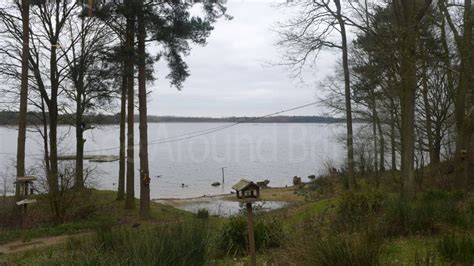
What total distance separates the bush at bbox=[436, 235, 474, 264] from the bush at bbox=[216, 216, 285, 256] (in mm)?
2592

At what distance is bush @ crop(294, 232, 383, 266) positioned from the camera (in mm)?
4199

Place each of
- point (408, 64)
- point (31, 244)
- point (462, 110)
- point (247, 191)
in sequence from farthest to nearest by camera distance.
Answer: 1. point (462, 110)
2. point (31, 244)
3. point (408, 64)
4. point (247, 191)

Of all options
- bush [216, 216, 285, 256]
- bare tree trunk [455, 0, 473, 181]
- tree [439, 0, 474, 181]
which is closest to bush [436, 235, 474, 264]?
bush [216, 216, 285, 256]

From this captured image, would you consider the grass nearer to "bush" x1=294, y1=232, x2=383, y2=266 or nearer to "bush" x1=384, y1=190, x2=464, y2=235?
"bush" x1=384, y1=190, x2=464, y2=235

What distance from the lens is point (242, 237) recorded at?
7434 millimetres

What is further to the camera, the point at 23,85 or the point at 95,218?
the point at 95,218

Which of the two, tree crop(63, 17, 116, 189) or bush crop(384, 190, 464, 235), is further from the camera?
tree crop(63, 17, 116, 189)

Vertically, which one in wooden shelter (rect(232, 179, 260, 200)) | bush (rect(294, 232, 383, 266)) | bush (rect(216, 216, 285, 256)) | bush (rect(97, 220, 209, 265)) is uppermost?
wooden shelter (rect(232, 179, 260, 200))

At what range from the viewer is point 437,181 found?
58.4 ft

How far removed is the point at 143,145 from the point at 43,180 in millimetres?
3962

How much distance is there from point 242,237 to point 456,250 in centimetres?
335

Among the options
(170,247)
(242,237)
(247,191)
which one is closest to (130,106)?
(242,237)

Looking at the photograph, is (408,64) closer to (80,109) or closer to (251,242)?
(251,242)

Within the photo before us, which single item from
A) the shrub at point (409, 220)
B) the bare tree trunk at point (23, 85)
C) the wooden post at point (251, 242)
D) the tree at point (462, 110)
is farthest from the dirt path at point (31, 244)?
the tree at point (462, 110)
